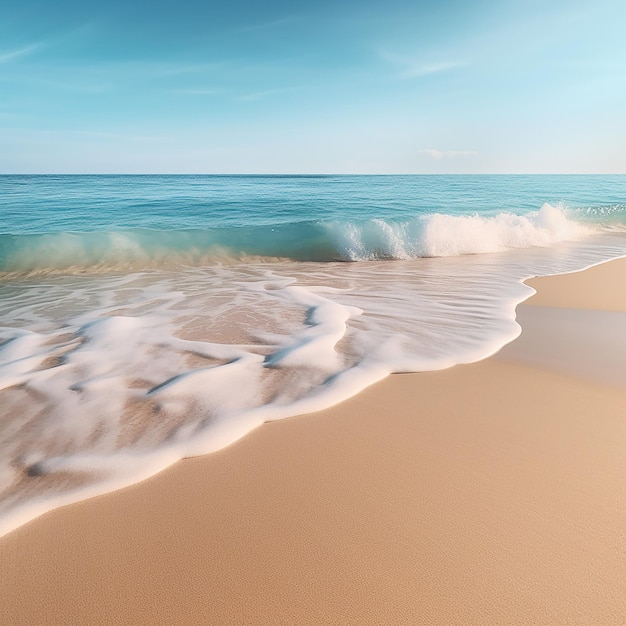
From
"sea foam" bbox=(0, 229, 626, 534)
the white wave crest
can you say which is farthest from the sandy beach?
the white wave crest

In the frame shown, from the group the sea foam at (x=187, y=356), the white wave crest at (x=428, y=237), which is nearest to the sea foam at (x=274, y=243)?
the white wave crest at (x=428, y=237)

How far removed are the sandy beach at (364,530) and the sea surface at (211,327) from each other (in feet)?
0.88

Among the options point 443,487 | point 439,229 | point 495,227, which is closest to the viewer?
point 443,487

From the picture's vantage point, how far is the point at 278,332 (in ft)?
13.6

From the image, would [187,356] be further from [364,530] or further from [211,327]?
[364,530]

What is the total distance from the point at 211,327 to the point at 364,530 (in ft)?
10.0

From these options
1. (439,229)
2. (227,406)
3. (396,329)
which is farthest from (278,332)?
(439,229)

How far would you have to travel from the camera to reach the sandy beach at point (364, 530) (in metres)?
1.38

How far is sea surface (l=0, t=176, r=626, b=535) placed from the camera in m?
2.36

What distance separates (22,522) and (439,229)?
33.4 feet

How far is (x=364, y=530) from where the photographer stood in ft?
5.53

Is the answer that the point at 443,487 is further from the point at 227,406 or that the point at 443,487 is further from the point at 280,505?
the point at 227,406

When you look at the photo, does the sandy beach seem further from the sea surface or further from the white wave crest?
the white wave crest

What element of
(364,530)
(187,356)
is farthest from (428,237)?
(364,530)
